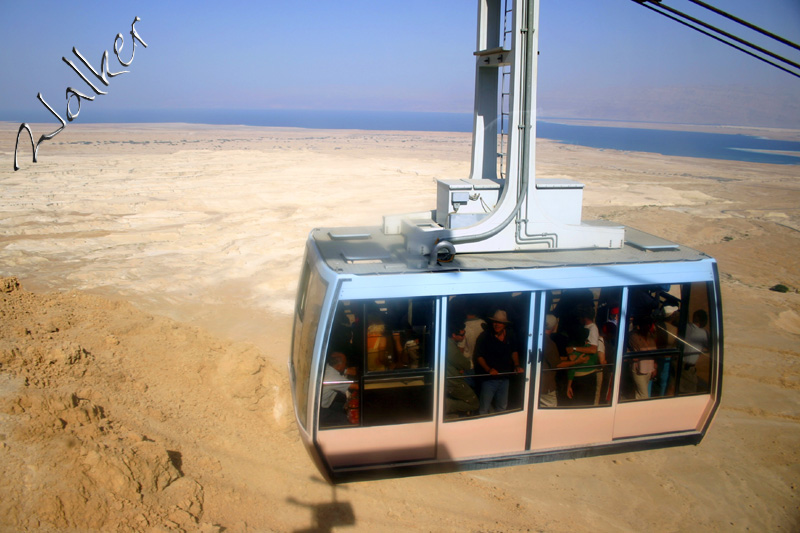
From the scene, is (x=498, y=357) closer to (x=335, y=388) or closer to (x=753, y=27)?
(x=335, y=388)

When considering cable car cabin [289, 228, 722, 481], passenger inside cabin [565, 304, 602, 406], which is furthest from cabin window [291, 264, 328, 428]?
passenger inside cabin [565, 304, 602, 406]

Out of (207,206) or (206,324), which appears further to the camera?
(207,206)

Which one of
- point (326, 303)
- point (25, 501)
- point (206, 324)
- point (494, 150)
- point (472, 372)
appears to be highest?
point (494, 150)

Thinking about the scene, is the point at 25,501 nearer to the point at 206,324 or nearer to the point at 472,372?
the point at 472,372

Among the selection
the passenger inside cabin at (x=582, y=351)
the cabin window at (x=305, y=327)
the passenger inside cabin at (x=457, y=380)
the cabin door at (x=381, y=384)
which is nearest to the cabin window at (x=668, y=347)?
the passenger inside cabin at (x=582, y=351)

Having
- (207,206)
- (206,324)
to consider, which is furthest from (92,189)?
(206,324)

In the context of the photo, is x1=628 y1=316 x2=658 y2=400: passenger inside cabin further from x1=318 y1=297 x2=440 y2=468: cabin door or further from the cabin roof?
x1=318 y1=297 x2=440 y2=468: cabin door

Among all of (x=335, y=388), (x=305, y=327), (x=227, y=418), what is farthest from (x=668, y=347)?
(x=227, y=418)
